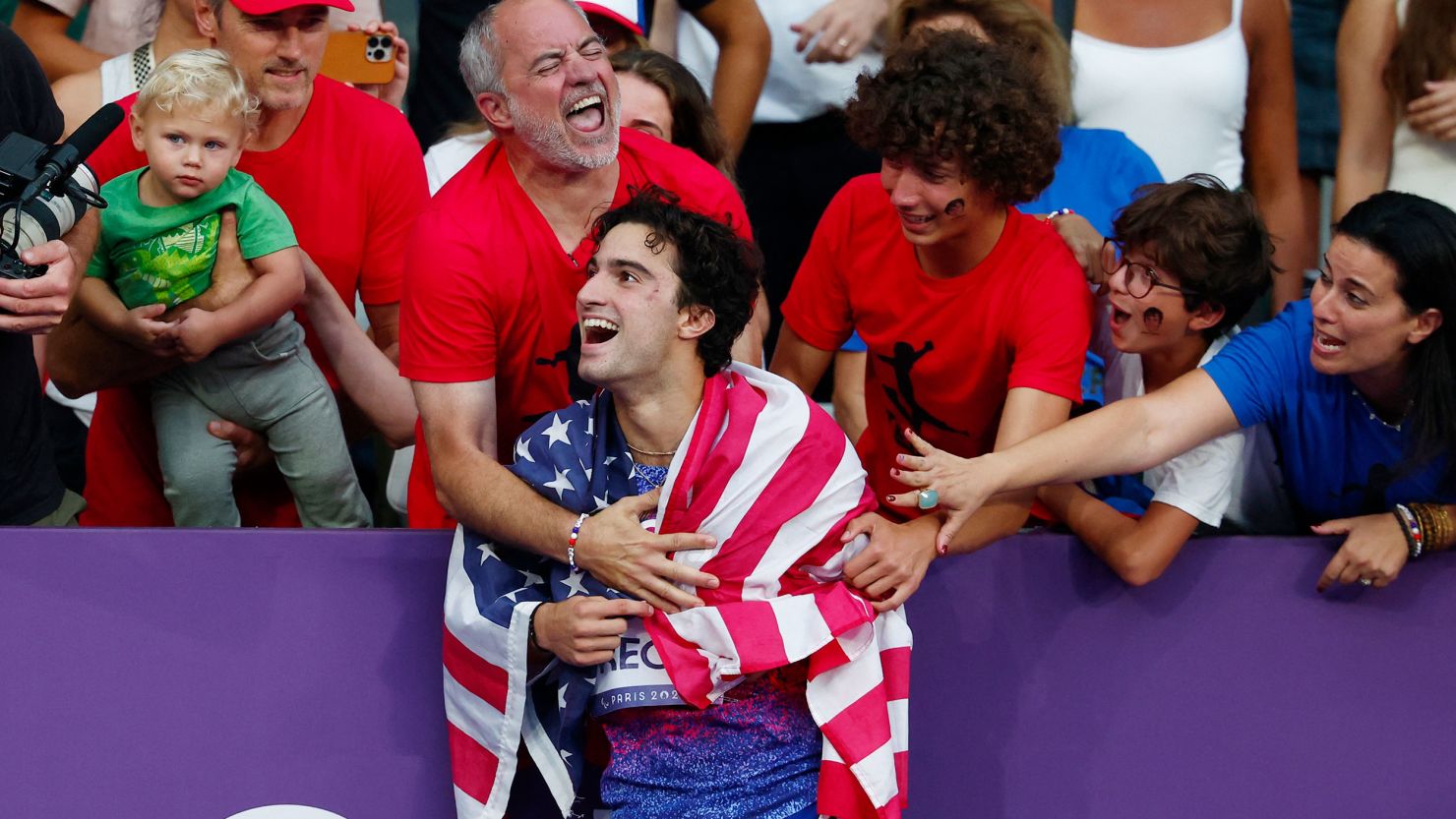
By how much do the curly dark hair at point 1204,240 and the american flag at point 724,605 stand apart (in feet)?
2.36

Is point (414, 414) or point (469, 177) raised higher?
point (469, 177)

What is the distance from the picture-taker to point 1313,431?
3246mm

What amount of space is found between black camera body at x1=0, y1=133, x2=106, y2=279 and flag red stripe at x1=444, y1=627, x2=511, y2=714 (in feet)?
3.15

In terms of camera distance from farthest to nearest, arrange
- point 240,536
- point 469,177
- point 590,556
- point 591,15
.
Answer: point 591,15
point 469,177
point 240,536
point 590,556

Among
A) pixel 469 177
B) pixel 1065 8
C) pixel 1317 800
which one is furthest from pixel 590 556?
pixel 1065 8

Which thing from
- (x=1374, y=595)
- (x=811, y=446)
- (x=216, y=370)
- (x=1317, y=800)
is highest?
(x=811, y=446)

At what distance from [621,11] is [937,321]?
1.27 meters

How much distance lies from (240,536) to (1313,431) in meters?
1.94

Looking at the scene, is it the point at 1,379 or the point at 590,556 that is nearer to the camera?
the point at 590,556

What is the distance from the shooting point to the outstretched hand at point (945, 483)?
2857mm

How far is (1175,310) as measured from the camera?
10.5 feet

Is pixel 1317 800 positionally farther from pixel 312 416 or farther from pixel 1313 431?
pixel 312 416

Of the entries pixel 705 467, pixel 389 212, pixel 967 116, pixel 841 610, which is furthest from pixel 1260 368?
pixel 389 212

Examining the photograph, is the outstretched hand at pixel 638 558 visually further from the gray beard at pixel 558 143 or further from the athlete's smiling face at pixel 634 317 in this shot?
the gray beard at pixel 558 143
